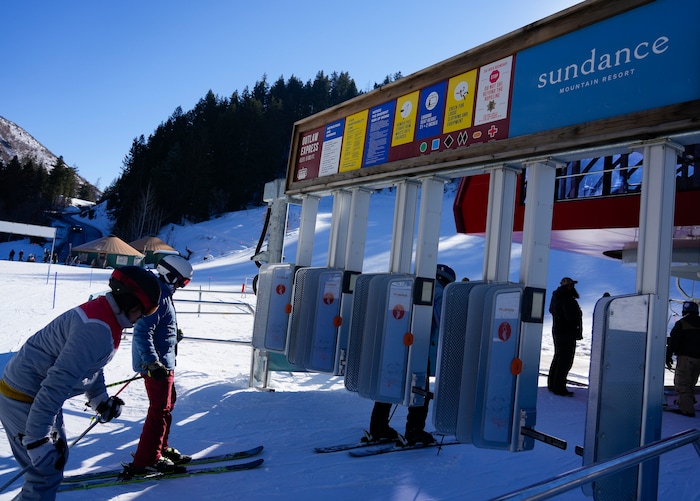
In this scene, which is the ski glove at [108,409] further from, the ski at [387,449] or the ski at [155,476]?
the ski at [387,449]

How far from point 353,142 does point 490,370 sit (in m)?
3.06

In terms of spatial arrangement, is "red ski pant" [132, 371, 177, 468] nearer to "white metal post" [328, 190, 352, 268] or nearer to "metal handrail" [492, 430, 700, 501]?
"white metal post" [328, 190, 352, 268]

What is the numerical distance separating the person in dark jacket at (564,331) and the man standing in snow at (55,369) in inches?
269

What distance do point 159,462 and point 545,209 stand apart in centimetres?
369

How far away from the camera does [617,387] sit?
3.00 m

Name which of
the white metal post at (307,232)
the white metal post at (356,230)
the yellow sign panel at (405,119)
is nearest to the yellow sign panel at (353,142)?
the white metal post at (356,230)

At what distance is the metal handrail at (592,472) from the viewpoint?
1825 mm

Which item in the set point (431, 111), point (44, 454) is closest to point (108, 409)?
point (44, 454)

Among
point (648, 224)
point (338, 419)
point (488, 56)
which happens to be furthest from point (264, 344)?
point (648, 224)

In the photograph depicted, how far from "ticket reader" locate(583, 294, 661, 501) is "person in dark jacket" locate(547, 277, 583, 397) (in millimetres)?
5166

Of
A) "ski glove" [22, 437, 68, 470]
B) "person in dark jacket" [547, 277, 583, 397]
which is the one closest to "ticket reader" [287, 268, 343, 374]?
"ski glove" [22, 437, 68, 470]

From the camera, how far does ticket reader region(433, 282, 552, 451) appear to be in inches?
142

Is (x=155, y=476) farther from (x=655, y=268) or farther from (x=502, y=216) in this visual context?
(x=655, y=268)

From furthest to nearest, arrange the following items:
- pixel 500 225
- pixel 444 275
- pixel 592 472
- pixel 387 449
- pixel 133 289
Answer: pixel 444 275 → pixel 387 449 → pixel 500 225 → pixel 133 289 → pixel 592 472
